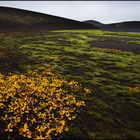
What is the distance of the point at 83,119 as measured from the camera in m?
18.2

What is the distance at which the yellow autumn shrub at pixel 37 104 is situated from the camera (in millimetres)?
16547

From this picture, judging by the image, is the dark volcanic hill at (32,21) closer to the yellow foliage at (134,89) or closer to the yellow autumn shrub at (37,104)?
the yellow autumn shrub at (37,104)

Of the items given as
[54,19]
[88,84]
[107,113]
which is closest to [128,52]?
[88,84]

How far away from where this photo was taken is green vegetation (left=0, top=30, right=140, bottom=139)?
17.1 metres

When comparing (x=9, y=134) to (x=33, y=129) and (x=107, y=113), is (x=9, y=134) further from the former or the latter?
(x=107, y=113)

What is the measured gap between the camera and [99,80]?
26922mm

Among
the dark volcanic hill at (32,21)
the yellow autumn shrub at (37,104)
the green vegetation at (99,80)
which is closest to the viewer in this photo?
the yellow autumn shrub at (37,104)

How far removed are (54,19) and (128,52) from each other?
74.5 m

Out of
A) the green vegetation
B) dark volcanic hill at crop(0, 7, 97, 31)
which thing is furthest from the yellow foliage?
dark volcanic hill at crop(0, 7, 97, 31)

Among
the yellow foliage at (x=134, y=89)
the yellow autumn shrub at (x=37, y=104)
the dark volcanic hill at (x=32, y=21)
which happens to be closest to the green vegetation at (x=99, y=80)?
the yellow foliage at (x=134, y=89)

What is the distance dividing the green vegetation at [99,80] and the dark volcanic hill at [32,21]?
49034mm

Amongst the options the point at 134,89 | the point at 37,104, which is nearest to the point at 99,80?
the point at 134,89

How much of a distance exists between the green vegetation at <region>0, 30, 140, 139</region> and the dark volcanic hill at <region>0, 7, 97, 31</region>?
49.0m

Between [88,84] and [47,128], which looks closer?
[47,128]
